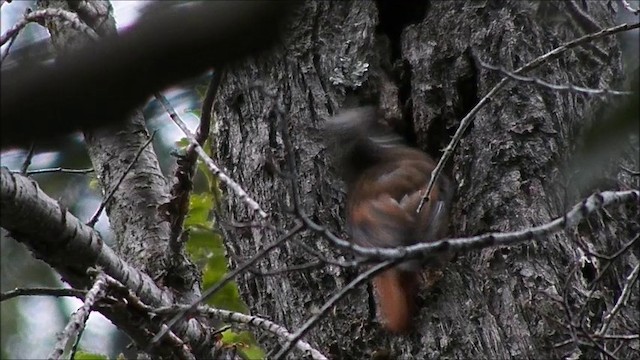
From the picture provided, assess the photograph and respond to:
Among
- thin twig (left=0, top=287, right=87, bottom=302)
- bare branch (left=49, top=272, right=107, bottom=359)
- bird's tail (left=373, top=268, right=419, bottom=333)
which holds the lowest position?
bird's tail (left=373, top=268, right=419, bottom=333)

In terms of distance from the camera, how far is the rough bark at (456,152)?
2408 millimetres

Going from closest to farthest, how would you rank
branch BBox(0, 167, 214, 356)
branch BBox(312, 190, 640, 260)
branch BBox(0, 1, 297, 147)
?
branch BBox(0, 1, 297, 147) → branch BBox(312, 190, 640, 260) → branch BBox(0, 167, 214, 356)

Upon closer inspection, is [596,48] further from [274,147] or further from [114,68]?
[114,68]

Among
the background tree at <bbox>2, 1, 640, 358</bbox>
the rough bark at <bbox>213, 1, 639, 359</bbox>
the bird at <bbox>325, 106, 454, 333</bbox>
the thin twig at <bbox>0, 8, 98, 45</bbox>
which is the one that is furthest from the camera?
the bird at <bbox>325, 106, 454, 333</bbox>

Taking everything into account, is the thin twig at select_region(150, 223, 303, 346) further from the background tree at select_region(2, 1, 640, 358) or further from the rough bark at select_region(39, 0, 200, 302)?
the rough bark at select_region(39, 0, 200, 302)

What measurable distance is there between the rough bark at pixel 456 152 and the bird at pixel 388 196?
5 cm

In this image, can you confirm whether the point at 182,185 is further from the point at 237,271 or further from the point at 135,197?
the point at 237,271

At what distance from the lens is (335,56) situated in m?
3.05

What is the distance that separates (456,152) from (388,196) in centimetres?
38

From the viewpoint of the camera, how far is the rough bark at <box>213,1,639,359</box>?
241cm

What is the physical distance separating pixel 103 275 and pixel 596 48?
6.13 feet

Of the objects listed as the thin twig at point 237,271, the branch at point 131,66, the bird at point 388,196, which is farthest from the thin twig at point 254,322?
the branch at point 131,66

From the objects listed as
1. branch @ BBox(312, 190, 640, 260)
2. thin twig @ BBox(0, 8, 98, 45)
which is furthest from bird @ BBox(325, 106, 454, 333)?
thin twig @ BBox(0, 8, 98, 45)

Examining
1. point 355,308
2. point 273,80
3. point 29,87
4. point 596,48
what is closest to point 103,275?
point 355,308
